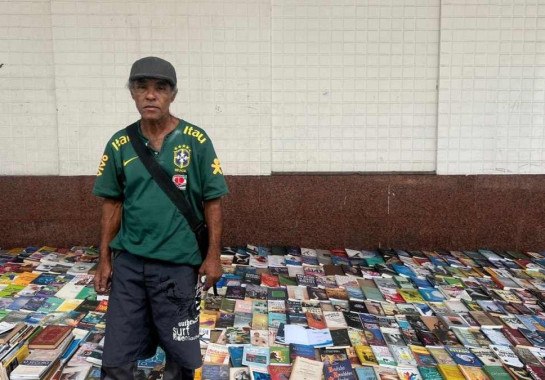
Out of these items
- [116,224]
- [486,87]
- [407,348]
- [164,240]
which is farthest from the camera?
[486,87]

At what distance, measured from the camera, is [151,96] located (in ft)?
8.08

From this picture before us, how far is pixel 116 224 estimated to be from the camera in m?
2.68

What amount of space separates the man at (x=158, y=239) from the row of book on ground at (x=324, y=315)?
59 centimetres

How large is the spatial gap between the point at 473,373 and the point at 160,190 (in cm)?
194

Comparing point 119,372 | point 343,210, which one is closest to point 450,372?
point 119,372

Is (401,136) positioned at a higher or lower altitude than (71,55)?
lower

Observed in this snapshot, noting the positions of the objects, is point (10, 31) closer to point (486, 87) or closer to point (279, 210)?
point (279, 210)

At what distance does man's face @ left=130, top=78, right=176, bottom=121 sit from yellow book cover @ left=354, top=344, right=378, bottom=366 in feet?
5.84

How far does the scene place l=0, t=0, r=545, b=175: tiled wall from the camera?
16.2ft

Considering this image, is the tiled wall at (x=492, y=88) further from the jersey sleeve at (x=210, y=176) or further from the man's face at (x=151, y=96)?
the man's face at (x=151, y=96)

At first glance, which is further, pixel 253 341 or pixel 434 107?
pixel 434 107

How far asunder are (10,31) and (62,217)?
64.7 inches

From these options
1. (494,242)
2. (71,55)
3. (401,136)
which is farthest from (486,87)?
(71,55)

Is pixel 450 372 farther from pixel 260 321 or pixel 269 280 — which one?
pixel 269 280
